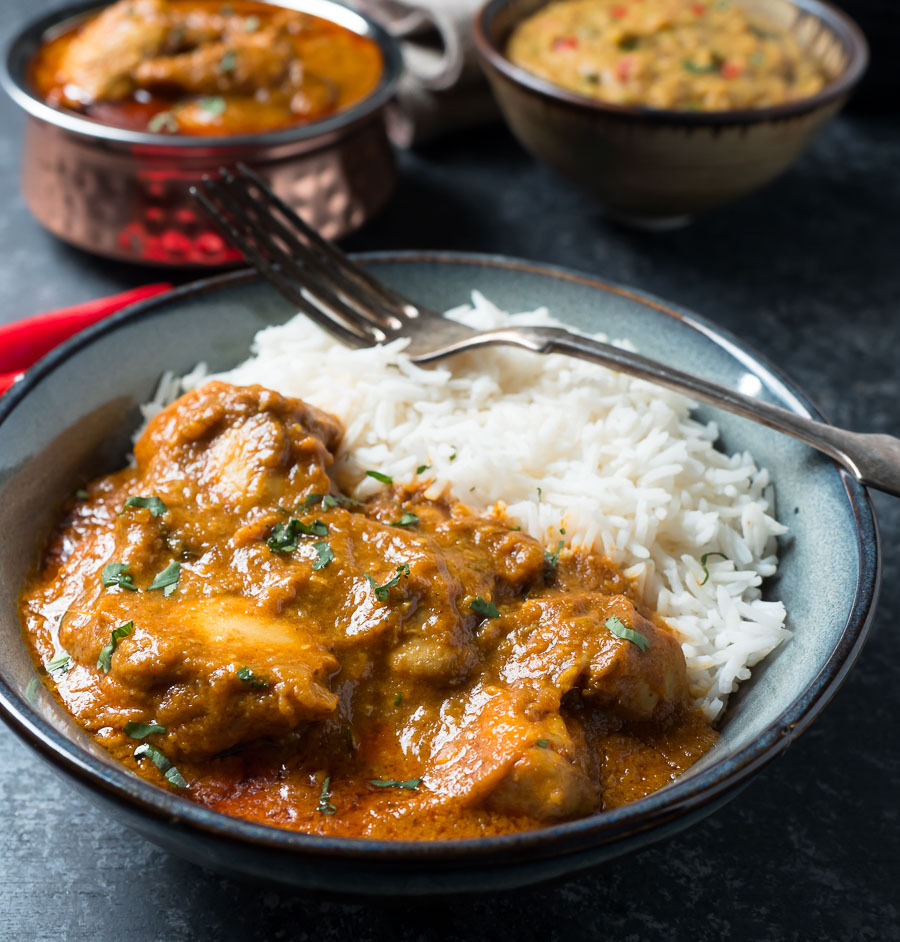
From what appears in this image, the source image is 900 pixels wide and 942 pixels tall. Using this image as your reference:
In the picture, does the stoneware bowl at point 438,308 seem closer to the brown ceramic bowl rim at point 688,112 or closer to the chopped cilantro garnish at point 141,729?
the chopped cilantro garnish at point 141,729

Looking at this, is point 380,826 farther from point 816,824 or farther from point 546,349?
point 546,349

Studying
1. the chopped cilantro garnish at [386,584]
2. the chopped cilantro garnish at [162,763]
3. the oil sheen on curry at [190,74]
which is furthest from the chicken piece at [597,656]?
the oil sheen on curry at [190,74]

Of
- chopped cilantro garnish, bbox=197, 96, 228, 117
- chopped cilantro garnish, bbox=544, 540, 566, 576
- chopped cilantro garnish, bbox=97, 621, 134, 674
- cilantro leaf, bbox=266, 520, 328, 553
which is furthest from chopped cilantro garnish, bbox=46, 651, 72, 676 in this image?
chopped cilantro garnish, bbox=197, 96, 228, 117


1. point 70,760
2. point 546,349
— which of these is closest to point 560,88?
point 546,349

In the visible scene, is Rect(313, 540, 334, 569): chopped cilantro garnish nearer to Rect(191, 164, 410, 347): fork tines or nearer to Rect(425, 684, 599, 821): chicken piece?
Rect(425, 684, 599, 821): chicken piece

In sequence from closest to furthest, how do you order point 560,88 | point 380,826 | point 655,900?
point 380,826 → point 655,900 → point 560,88

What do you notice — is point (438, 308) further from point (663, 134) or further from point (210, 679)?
point (210, 679)

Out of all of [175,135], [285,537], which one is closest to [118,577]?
[285,537]

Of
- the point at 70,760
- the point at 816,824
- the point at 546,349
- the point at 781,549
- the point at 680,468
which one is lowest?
the point at 816,824
